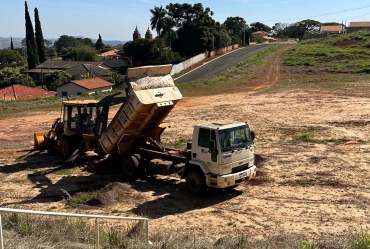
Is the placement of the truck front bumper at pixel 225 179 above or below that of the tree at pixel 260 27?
below

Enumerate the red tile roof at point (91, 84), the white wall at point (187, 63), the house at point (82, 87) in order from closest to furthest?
the house at point (82, 87)
the red tile roof at point (91, 84)
the white wall at point (187, 63)

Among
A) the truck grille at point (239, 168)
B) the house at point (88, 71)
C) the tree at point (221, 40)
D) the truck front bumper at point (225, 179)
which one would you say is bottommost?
the truck front bumper at point (225, 179)

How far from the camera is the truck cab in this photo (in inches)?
465

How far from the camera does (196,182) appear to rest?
12.6 meters

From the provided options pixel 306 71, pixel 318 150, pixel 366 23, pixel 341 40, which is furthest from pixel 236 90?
pixel 366 23

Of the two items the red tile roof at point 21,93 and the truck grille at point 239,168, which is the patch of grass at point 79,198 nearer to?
the truck grille at point 239,168

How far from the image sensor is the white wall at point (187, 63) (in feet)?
177

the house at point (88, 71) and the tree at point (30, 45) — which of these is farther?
the tree at point (30, 45)

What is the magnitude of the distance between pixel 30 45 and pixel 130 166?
250ft

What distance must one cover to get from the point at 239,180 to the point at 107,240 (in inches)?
215

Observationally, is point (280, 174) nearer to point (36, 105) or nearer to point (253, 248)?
point (253, 248)

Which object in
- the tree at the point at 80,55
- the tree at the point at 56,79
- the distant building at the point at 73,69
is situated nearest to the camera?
the tree at the point at 56,79

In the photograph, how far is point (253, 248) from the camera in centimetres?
809

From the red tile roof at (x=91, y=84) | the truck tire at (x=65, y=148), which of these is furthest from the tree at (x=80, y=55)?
the truck tire at (x=65, y=148)
